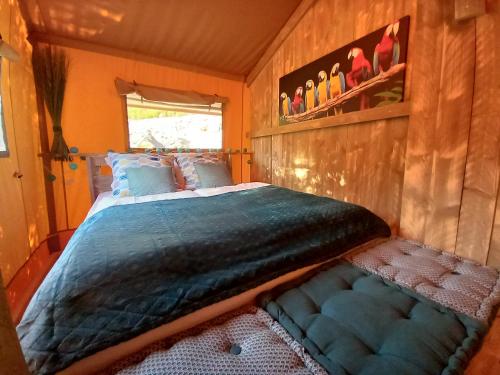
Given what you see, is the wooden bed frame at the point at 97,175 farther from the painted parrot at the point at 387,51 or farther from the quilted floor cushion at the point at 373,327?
the painted parrot at the point at 387,51

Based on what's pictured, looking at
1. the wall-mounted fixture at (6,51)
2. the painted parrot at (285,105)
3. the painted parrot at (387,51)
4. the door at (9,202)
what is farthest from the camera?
the painted parrot at (285,105)

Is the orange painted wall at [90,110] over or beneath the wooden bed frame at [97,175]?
over

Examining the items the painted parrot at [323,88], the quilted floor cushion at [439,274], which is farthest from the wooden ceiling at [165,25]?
the quilted floor cushion at [439,274]

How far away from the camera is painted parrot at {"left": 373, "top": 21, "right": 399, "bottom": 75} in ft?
5.41

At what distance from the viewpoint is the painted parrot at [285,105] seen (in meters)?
2.68

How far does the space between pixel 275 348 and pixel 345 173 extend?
5.64 ft

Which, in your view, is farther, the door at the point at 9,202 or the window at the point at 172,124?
the window at the point at 172,124

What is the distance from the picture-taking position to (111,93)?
8.34 ft

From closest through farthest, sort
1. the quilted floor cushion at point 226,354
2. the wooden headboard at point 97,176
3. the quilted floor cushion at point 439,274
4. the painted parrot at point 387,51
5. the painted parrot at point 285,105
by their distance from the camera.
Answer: the quilted floor cushion at point 226,354, the quilted floor cushion at point 439,274, the painted parrot at point 387,51, the wooden headboard at point 97,176, the painted parrot at point 285,105

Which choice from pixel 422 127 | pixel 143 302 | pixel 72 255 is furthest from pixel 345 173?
pixel 72 255

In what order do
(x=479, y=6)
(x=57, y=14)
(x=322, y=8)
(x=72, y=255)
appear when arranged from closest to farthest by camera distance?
(x=72, y=255) → (x=479, y=6) → (x=57, y=14) → (x=322, y=8)

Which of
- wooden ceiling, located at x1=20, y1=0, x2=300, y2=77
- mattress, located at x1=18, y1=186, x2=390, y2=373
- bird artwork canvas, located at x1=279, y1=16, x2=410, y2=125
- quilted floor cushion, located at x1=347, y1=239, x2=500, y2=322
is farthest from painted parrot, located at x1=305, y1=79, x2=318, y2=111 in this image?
quilted floor cushion, located at x1=347, y1=239, x2=500, y2=322

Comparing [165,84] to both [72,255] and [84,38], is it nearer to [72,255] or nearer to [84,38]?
[84,38]

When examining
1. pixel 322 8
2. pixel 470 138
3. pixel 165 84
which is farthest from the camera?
pixel 165 84
